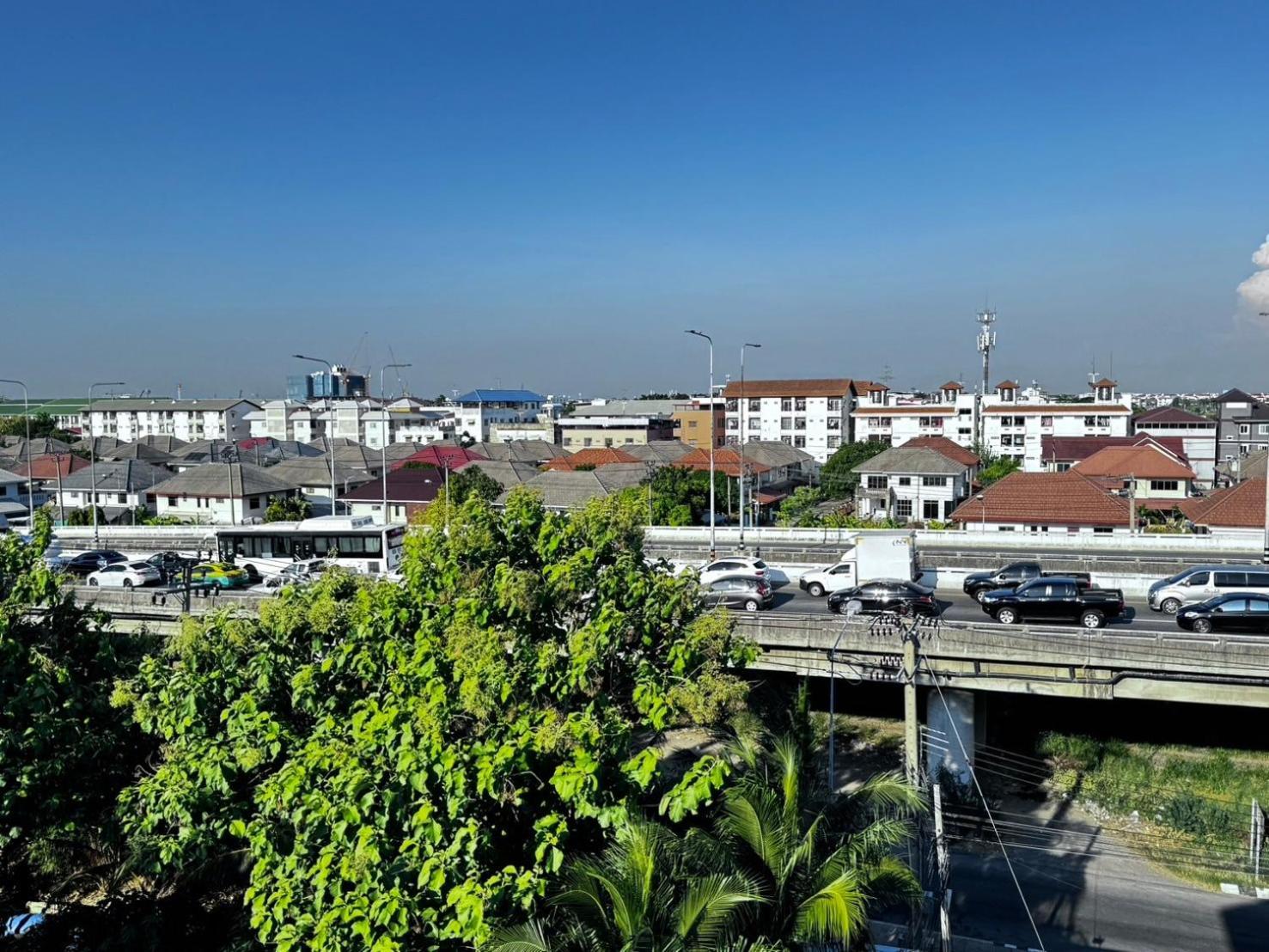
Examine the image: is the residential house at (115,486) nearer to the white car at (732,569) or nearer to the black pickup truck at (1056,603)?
the white car at (732,569)

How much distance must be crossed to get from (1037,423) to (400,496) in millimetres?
66038

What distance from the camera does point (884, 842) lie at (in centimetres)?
948

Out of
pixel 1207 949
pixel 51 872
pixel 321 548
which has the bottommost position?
pixel 1207 949

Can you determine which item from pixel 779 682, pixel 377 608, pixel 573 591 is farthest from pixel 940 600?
pixel 377 608

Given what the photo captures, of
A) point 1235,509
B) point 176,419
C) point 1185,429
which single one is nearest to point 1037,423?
point 1185,429

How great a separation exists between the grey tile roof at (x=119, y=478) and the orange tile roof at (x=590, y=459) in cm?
3205

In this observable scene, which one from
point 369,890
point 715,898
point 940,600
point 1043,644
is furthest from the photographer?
point 940,600

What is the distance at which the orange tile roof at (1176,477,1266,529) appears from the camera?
4275 cm

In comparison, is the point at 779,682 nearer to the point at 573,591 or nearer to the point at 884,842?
the point at 573,591

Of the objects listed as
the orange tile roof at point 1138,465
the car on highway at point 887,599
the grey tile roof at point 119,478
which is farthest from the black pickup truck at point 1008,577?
the grey tile roof at point 119,478

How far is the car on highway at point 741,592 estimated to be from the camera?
27.4 meters

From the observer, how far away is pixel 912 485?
207 ft

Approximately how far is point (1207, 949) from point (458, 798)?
1308cm

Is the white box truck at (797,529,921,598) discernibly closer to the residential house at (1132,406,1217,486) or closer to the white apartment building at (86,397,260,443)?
the residential house at (1132,406,1217,486)
